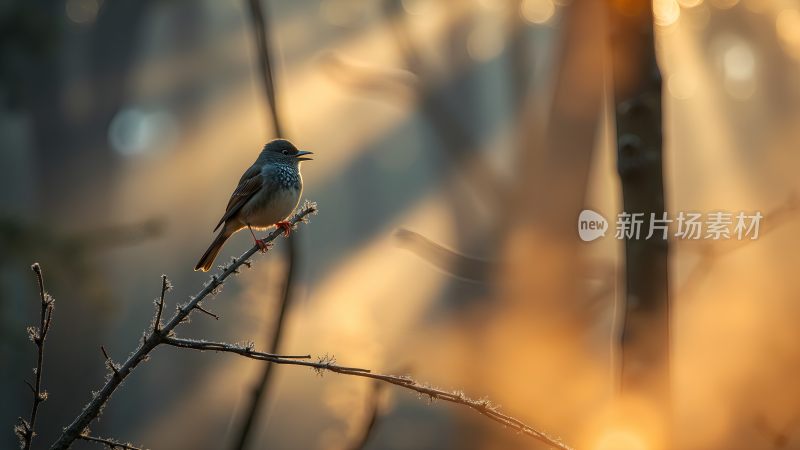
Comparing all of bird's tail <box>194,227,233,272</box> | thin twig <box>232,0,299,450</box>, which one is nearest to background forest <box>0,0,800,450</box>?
thin twig <box>232,0,299,450</box>

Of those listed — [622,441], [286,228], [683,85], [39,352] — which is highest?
[683,85]

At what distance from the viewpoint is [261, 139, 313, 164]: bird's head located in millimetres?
3318

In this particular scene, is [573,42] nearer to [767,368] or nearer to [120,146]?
[767,368]

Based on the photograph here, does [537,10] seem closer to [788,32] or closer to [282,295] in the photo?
[282,295]

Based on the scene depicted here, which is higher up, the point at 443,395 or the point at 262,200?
the point at 262,200

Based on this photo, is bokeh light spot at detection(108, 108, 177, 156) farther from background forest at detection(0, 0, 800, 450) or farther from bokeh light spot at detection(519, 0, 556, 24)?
bokeh light spot at detection(519, 0, 556, 24)

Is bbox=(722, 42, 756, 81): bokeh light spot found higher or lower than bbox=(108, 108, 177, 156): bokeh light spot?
higher

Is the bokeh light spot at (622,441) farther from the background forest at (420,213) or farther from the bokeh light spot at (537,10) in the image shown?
the bokeh light spot at (537,10)

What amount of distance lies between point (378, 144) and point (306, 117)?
8244 millimetres

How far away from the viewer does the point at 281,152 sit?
3.40 meters

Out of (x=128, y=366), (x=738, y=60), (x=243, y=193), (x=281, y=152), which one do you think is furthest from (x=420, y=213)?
(x=128, y=366)

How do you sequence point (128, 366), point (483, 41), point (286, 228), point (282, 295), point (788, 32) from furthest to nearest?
point (788, 32) → point (483, 41) → point (282, 295) → point (286, 228) → point (128, 366)

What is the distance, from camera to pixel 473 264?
151 inches

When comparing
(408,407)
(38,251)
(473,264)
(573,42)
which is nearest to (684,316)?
(573,42)
